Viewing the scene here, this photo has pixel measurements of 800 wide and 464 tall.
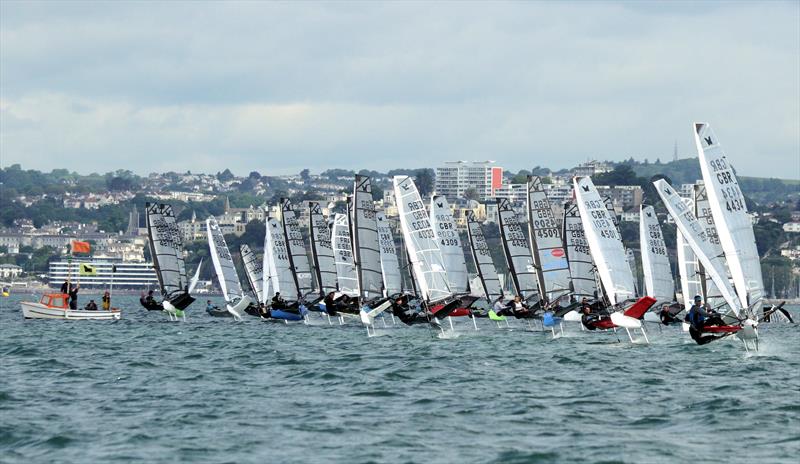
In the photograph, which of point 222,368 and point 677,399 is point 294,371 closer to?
point 222,368

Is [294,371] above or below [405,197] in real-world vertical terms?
below

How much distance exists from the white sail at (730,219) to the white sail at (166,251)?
40053mm

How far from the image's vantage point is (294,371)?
127ft

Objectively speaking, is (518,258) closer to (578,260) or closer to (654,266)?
(578,260)

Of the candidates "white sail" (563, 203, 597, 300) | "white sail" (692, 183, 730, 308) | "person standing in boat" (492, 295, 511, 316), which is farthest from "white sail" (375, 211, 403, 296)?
"white sail" (692, 183, 730, 308)

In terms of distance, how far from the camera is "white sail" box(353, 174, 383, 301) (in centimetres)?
5881

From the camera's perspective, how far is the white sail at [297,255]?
74.2 m

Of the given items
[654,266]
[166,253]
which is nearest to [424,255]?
[654,266]

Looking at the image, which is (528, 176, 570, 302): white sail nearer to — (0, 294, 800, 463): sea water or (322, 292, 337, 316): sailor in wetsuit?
(322, 292, 337, 316): sailor in wetsuit

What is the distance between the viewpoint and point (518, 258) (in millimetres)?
66938

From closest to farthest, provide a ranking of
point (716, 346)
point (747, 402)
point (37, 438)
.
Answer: point (37, 438) → point (747, 402) → point (716, 346)

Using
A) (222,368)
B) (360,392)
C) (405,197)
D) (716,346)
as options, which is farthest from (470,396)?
(405,197)

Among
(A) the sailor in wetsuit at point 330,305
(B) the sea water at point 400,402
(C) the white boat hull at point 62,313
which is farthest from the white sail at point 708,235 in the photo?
(C) the white boat hull at point 62,313

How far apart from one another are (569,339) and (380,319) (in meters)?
10.4
